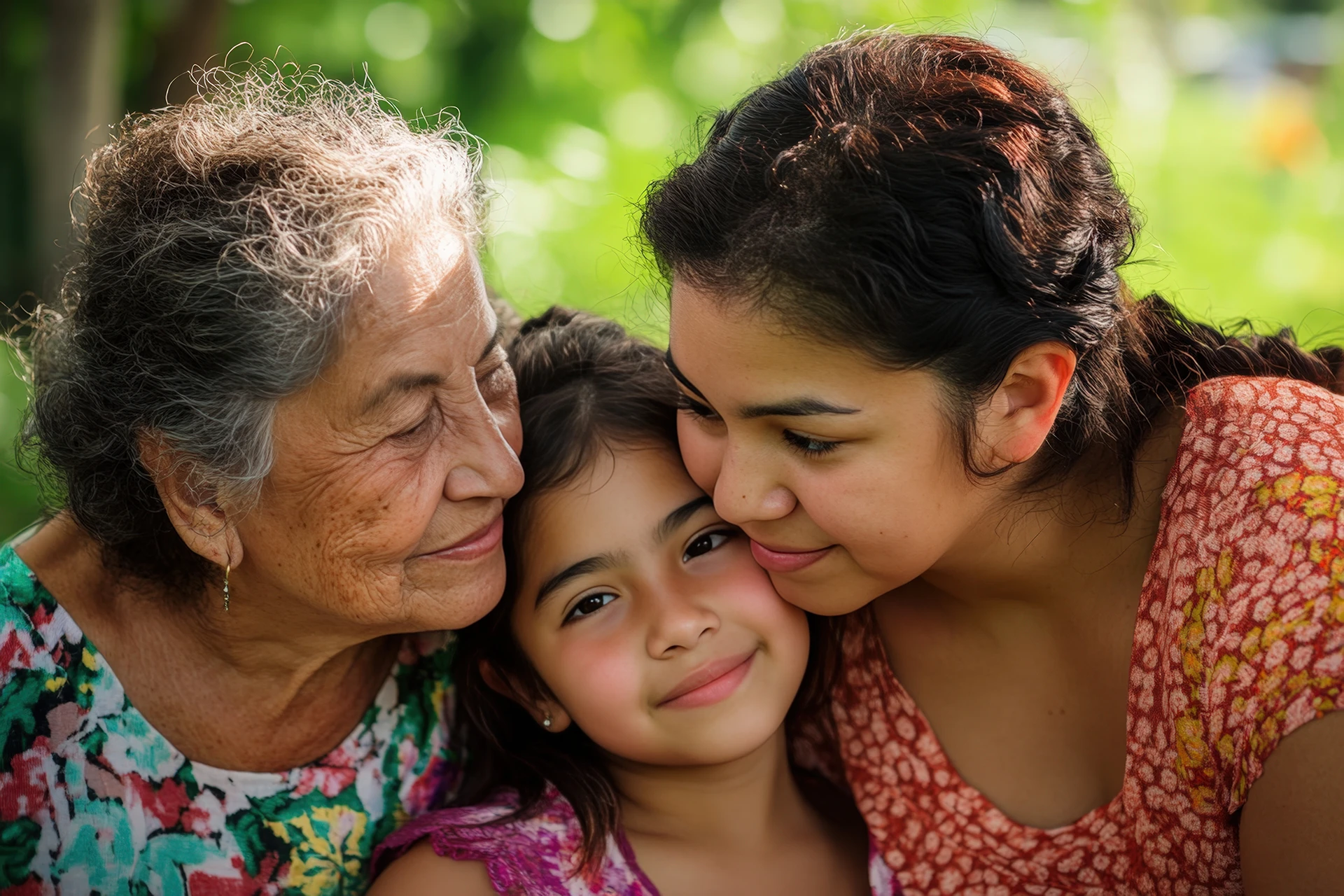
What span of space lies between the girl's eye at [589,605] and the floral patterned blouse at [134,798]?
580mm

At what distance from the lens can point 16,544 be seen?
243 centimetres

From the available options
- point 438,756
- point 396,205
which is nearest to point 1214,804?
point 438,756

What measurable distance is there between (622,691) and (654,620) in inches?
6.0

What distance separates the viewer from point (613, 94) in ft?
16.6

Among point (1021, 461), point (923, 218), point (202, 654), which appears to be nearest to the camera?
point (923, 218)

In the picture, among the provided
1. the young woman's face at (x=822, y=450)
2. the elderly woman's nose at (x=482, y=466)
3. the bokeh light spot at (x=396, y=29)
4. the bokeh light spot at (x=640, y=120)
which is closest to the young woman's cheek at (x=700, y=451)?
the young woman's face at (x=822, y=450)

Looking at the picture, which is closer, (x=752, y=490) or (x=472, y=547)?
(x=752, y=490)

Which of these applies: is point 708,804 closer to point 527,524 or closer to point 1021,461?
point 527,524

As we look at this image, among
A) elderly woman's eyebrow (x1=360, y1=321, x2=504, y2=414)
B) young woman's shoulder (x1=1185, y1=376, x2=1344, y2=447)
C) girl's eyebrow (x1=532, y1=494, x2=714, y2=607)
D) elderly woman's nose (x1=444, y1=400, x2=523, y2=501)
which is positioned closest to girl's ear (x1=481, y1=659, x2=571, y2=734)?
girl's eyebrow (x1=532, y1=494, x2=714, y2=607)

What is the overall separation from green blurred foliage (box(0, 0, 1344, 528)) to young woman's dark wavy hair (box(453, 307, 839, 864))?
4.12 feet

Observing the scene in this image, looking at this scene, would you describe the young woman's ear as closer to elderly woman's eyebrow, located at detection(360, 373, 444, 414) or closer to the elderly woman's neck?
elderly woman's eyebrow, located at detection(360, 373, 444, 414)

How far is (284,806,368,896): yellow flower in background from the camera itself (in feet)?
7.93

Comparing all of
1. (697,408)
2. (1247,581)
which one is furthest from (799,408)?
(1247,581)

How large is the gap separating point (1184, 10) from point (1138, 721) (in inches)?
338
